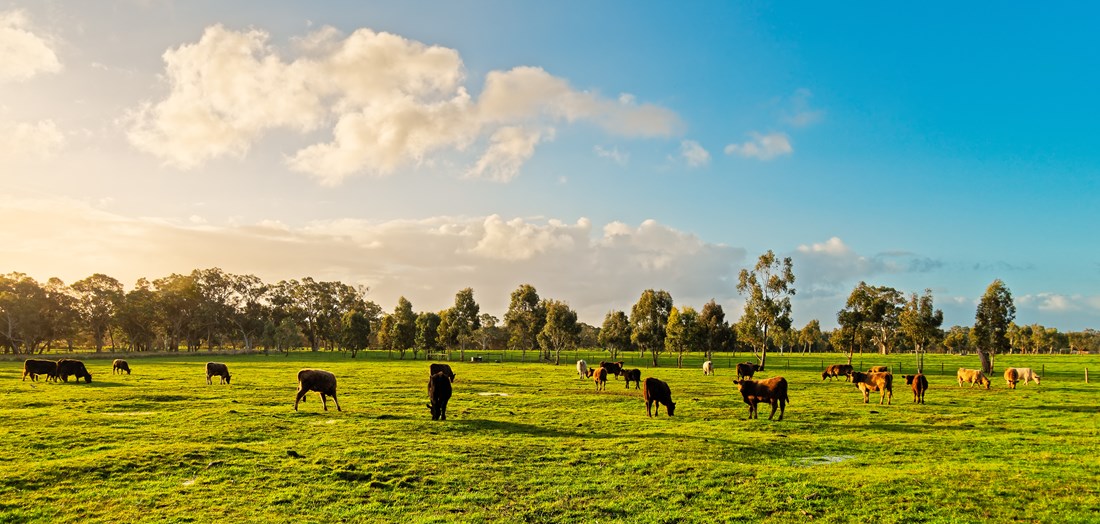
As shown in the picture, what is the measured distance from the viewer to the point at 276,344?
114000 mm

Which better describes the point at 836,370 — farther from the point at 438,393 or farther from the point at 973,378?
the point at 438,393

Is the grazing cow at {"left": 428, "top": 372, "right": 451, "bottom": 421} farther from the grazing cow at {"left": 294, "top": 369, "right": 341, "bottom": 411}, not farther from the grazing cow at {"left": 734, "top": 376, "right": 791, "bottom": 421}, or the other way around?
the grazing cow at {"left": 734, "top": 376, "right": 791, "bottom": 421}

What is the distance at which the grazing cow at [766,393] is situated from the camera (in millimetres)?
23203

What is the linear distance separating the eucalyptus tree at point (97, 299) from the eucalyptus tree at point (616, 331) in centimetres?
8784

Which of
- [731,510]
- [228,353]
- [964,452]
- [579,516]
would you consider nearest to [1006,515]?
[731,510]

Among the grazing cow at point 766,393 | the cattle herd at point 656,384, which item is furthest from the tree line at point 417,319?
the grazing cow at point 766,393

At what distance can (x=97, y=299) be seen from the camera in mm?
103000

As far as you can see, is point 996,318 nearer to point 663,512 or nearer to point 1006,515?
point 1006,515

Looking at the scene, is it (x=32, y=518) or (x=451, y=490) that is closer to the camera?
(x=32, y=518)

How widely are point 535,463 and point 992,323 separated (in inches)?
2530

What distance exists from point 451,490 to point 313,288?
133169mm

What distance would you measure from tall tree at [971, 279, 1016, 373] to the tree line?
105mm

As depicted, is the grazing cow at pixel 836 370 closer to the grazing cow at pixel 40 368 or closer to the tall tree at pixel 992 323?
the tall tree at pixel 992 323

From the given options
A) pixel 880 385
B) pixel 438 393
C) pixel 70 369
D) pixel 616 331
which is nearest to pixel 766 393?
pixel 880 385
